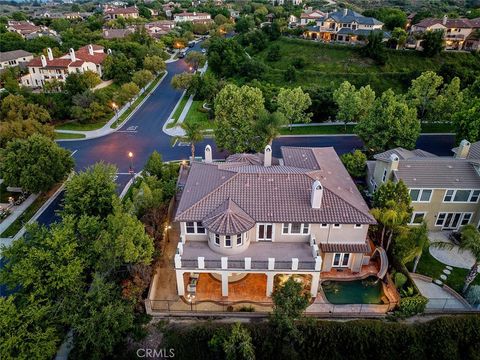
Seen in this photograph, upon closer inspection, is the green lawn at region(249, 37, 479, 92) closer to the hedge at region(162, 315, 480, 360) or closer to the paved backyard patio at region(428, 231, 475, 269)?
the paved backyard patio at region(428, 231, 475, 269)

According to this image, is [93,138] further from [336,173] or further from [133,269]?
[336,173]

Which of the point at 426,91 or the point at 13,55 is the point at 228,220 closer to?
the point at 426,91

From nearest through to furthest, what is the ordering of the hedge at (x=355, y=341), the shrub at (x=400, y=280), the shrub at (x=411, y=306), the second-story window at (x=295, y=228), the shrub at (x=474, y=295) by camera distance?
1. the hedge at (x=355, y=341)
2. the shrub at (x=411, y=306)
3. the shrub at (x=474, y=295)
4. the shrub at (x=400, y=280)
5. the second-story window at (x=295, y=228)

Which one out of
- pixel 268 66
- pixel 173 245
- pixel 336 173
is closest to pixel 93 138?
pixel 173 245

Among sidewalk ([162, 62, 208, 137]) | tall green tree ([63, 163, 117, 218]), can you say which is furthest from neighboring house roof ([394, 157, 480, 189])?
sidewalk ([162, 62, 208, 137])

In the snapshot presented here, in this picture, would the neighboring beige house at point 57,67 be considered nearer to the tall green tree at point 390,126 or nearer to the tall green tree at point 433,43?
the tall green tree at point 390,126

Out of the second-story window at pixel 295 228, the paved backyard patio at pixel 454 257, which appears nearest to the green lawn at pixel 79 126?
the second-story window at pixel 295 228

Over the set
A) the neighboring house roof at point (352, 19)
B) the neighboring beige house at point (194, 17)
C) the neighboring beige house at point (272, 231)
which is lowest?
the neighboring beige house at point (272, 231)
